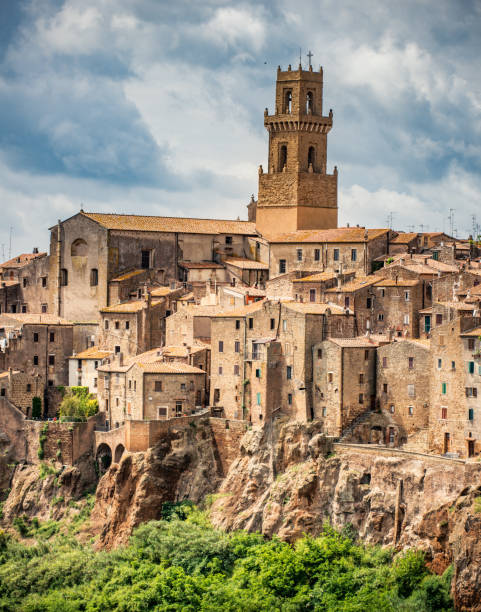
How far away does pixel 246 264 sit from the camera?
98438 millimetres

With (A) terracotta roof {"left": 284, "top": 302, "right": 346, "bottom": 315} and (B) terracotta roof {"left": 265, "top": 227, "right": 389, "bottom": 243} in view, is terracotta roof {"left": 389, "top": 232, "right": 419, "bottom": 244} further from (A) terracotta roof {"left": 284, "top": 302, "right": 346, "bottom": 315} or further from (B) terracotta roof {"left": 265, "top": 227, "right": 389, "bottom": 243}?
(A) terracotta roof {"left": 284, "top": 302, "right": 346, "bottom": 315}

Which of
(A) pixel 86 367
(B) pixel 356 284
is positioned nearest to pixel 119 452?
(A) pixel 86 367

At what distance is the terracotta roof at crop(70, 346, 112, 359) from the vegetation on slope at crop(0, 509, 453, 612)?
43.9 ft

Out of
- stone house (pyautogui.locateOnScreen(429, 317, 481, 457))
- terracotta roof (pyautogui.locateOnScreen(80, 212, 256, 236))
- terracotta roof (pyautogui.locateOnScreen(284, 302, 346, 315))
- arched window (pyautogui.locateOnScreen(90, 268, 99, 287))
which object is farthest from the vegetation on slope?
terracotta roof (pyautogui.locateOnScreen(80, 212, 256, 236))

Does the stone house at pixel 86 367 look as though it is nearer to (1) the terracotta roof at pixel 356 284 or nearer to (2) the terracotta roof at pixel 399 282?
(1) the terracotta roof at pixel 356 284

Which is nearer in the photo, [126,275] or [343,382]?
[343,382]

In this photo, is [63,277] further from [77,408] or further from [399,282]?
[399,282]

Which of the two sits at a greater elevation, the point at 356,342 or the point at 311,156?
the point at 311,156

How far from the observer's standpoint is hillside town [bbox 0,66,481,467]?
79.2m

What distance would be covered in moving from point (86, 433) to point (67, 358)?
7.38m

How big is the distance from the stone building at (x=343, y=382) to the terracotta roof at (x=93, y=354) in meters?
17.0

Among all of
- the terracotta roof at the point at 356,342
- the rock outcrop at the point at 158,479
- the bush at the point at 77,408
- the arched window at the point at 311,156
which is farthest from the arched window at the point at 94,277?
the terracotta roof at the point at 356,342

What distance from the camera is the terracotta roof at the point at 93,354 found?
91.7m

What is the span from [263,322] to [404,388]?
31.3 ft
